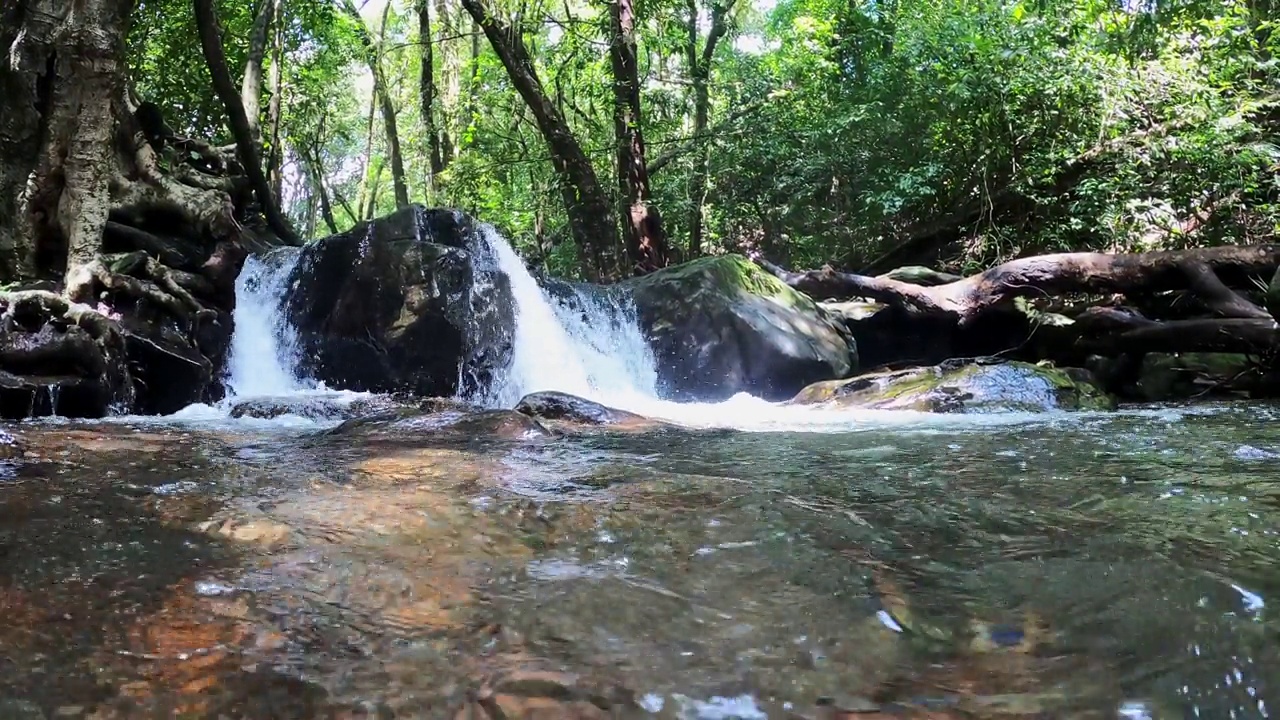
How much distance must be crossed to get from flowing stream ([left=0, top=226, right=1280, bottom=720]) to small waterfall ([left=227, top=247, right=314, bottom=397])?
6.11 m

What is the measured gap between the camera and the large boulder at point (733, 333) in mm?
9570

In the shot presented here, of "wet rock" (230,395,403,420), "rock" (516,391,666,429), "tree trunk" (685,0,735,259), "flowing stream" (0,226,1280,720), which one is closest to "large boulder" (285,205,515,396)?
"wet rock" (230,395,403,420)

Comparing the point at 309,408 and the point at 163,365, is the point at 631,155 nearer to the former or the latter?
the point at 163,365

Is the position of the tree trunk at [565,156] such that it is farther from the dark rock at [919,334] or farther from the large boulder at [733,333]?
the dark rock at [919,334]

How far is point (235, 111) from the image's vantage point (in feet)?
36.9

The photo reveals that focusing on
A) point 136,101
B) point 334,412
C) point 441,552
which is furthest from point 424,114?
point 441,552

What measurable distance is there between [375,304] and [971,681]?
8.64 meters

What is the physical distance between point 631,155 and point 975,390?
7.32 metres

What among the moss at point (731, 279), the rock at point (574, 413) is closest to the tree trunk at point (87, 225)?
the rock at point (574, 413)

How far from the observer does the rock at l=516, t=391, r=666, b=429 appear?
207 inches

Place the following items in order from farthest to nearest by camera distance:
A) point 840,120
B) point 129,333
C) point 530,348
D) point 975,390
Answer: point 840,120 → point 530,348 → point 129,333 → point 975,390

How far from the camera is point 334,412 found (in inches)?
257

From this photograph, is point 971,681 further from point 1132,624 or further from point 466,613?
point 466,613

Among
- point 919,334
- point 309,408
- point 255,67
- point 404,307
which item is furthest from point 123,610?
point 255,67
